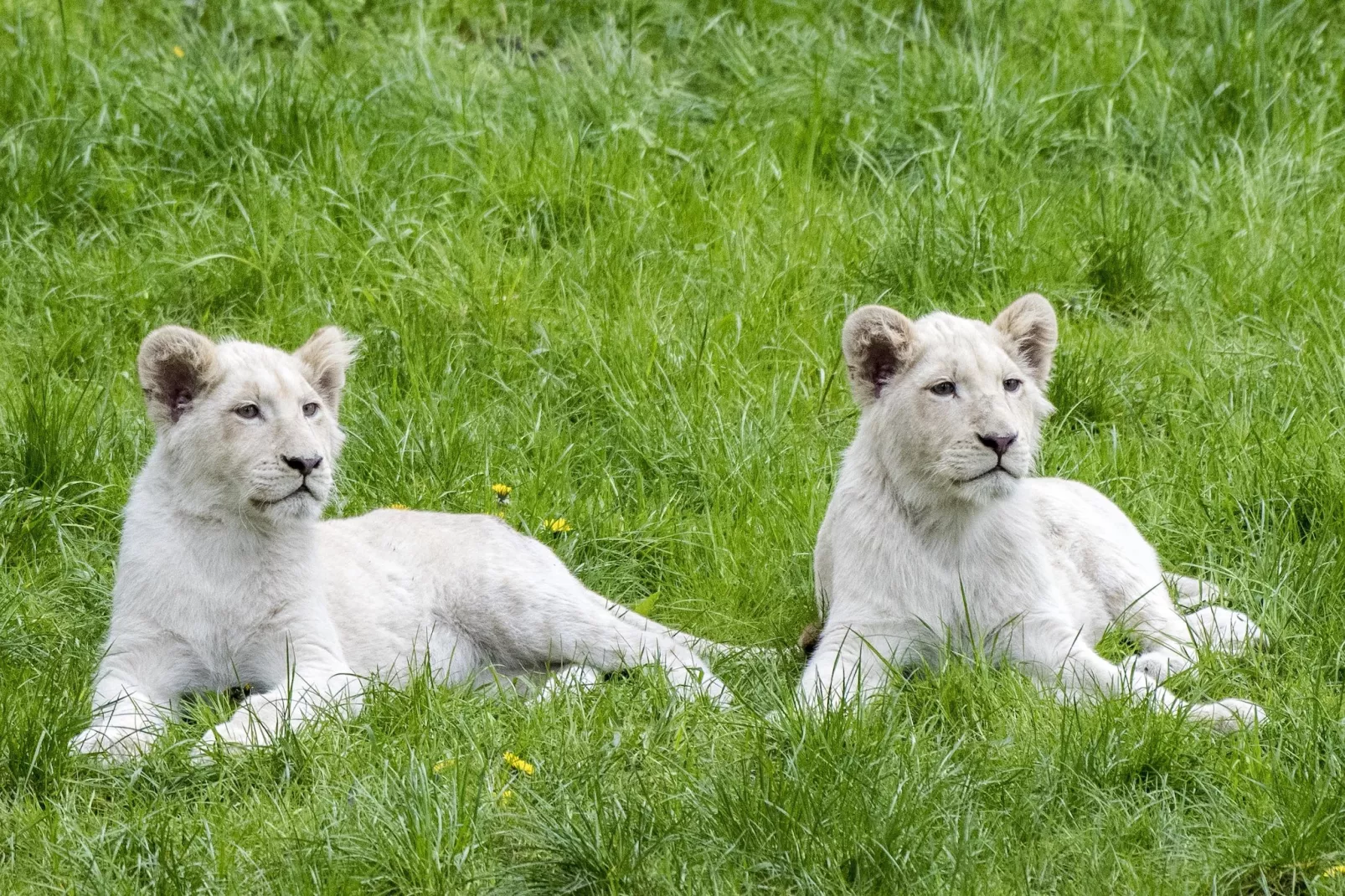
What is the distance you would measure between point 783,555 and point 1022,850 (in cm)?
203

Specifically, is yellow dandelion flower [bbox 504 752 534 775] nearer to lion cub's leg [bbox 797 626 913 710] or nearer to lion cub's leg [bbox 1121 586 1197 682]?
lion cub's leg [bbox 797 626 913 710]

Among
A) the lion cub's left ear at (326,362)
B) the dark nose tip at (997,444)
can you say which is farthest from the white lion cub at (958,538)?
the lion cub's left ear at (326,362)

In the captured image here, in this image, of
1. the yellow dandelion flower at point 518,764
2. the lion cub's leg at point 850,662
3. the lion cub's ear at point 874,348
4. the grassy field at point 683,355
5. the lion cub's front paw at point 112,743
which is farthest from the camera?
the lion cub's ear at point 874,348

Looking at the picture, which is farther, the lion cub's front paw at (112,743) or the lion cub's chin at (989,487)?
the lion cub's chin at (989,487)

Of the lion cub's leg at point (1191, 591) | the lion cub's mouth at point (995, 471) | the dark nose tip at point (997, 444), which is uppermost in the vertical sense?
the dark nose tip at point (997, 444)

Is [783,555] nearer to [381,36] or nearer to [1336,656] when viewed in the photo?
[1336,656]

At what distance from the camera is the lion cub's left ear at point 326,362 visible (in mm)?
5262

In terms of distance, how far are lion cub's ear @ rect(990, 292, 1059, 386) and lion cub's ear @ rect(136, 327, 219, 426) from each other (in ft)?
8.12

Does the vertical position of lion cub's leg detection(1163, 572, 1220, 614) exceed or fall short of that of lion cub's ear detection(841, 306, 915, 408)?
it falls short

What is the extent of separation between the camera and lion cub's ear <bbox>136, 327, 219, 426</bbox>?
4.89 meters

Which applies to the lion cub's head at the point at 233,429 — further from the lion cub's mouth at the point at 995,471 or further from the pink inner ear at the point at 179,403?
the lion cub's mouth at the point at 995,471

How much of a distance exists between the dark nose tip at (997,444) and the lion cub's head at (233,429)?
1984 millimetres

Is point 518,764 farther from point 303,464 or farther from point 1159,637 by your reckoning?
point 1159,637

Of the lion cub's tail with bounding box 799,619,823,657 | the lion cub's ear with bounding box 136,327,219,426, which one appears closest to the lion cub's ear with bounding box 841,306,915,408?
the lion cub's tail with bounding box 799,619,823,657
